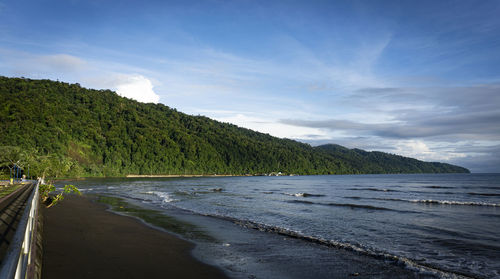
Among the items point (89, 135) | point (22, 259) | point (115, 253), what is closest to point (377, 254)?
point (115, 253)

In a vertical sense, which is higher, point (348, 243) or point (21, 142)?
point (21, 142)

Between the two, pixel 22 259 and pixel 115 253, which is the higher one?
pixel 22 259

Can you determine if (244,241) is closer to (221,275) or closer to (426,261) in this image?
(221,275)

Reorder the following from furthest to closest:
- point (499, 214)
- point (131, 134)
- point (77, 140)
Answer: point (131, 134), point (77, 140), point (499, 214)

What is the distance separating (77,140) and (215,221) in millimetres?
131887

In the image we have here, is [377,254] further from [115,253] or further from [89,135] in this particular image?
[89,135]

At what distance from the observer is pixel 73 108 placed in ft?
500

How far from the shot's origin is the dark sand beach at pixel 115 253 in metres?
8.39

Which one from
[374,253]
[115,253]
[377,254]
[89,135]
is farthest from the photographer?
[89,135]

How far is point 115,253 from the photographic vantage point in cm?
1036

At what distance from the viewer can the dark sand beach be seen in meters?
8.39

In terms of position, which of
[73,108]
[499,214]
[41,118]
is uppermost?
[73,108]

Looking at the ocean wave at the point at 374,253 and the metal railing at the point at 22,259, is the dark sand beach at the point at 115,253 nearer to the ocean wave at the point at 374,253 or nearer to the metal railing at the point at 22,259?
the metal railing at the point at 22,259

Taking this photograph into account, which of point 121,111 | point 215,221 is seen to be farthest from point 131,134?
point 215,221
